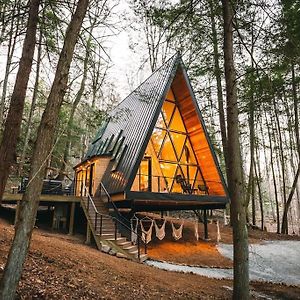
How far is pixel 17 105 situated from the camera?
16.0 ft

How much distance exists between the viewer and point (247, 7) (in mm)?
5684

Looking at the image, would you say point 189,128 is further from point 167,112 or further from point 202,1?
point 202,1

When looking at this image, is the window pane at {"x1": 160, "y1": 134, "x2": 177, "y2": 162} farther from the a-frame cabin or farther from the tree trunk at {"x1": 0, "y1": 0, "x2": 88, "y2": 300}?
the tree trunk at {"x1": 0, "y1": 0, "x2": 88, "y2": 300}

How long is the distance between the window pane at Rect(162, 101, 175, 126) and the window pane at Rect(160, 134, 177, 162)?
867 mm

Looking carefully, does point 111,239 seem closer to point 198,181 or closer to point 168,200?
point 168,200

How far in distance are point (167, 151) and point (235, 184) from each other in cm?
737

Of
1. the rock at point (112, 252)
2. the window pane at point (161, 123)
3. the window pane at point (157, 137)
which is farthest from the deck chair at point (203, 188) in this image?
the rock at point (112, 252)

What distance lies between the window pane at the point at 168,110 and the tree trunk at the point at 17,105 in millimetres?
8051

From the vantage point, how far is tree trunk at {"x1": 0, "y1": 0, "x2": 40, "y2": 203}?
4.65 metres

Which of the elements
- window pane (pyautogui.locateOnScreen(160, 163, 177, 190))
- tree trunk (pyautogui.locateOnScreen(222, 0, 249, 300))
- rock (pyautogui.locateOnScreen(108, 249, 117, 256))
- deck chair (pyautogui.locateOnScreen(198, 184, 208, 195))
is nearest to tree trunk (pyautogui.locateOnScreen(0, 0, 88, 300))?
tree trunk (pyautogui.locateOnScreen(222, 0, 249, 300))

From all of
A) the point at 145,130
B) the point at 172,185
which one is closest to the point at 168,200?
the point at 172,185

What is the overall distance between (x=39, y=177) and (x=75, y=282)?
2135 mm

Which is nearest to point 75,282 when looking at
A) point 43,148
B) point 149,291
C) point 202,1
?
point 149,291

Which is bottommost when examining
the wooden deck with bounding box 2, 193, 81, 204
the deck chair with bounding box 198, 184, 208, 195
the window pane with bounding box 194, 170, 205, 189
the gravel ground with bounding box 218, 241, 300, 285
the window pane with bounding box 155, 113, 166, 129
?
the gravel ground with bounding box 218, 241, 300, 285
